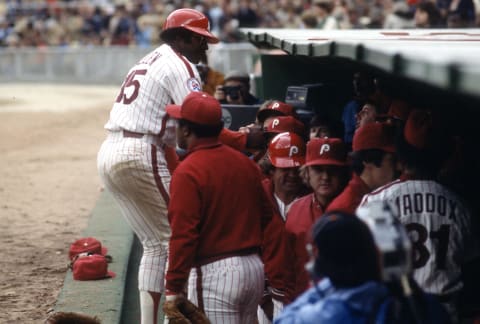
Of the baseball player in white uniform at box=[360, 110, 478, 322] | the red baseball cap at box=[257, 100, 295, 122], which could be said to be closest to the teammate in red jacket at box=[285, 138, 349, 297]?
the baseball player in white uniform at box=[360, 110, 478, 322]

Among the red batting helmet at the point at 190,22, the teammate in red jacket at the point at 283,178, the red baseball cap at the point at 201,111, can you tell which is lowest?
the teammate in red jacket at the point at 283,178

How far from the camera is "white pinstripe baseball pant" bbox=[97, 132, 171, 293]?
250 inches

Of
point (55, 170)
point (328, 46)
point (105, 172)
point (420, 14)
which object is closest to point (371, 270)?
point (328, 46)

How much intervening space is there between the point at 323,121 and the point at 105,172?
1.65m

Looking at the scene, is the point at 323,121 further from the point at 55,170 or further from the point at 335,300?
the point at 55,170

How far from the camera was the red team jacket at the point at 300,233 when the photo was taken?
5441 mm

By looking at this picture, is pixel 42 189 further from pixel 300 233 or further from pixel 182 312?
pixel 182 312

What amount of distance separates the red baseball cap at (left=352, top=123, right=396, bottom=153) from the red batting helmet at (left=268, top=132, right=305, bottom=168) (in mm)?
911

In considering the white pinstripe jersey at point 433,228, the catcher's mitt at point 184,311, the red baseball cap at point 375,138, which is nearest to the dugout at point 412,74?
the red baseball cap at point 375,138

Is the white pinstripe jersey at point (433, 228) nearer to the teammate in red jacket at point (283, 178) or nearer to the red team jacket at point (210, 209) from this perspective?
the red team jacket at point (210, 209)

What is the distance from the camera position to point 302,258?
5477 millimetres

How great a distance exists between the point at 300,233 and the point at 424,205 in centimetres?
120

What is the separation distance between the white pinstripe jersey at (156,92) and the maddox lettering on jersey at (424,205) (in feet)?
7.09

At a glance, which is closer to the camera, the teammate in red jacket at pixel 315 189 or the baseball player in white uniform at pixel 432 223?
the baseball player in white uniform at pixel 432 223
